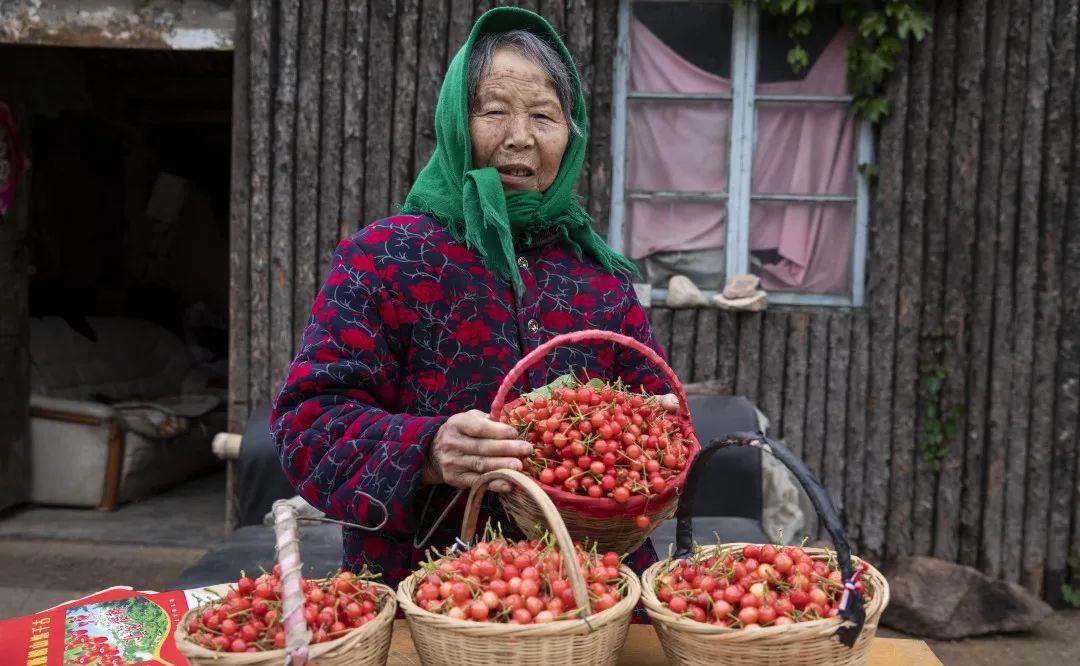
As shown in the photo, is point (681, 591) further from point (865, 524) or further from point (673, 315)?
point (865, 524)

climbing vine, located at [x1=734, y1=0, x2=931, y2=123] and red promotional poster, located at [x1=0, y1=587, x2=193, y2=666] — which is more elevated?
climbing vine, located at [x1=734, y1=0, x2=931, y2=123]

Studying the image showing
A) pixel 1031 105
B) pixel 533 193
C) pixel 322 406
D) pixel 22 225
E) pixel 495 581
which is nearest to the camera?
pixel 495 581

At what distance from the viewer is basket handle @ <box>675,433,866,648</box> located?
124cm

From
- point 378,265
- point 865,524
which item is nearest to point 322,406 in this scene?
point 378,265

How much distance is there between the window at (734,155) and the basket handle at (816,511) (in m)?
3.08

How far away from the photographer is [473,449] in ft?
4.83

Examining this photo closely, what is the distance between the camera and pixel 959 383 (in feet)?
Result: 14.5

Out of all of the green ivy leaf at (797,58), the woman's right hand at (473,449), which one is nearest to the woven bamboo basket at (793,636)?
the woman's right hand at (473,449)

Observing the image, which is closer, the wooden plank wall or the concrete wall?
the wooden plank wall

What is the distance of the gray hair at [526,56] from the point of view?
1.82 meters

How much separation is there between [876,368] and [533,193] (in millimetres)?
3198

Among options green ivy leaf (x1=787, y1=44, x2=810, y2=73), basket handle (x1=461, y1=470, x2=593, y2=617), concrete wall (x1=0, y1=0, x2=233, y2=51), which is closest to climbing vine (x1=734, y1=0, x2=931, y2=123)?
green ivy leaf (x1=787, y1=44, x2=810, y2=73)

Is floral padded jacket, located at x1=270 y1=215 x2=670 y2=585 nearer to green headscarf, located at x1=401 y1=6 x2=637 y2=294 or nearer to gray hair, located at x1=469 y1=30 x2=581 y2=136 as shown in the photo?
green headscarf, located at x1=401 y1=6 x2=637 y2=294

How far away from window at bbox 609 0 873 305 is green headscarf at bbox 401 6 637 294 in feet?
8.69
